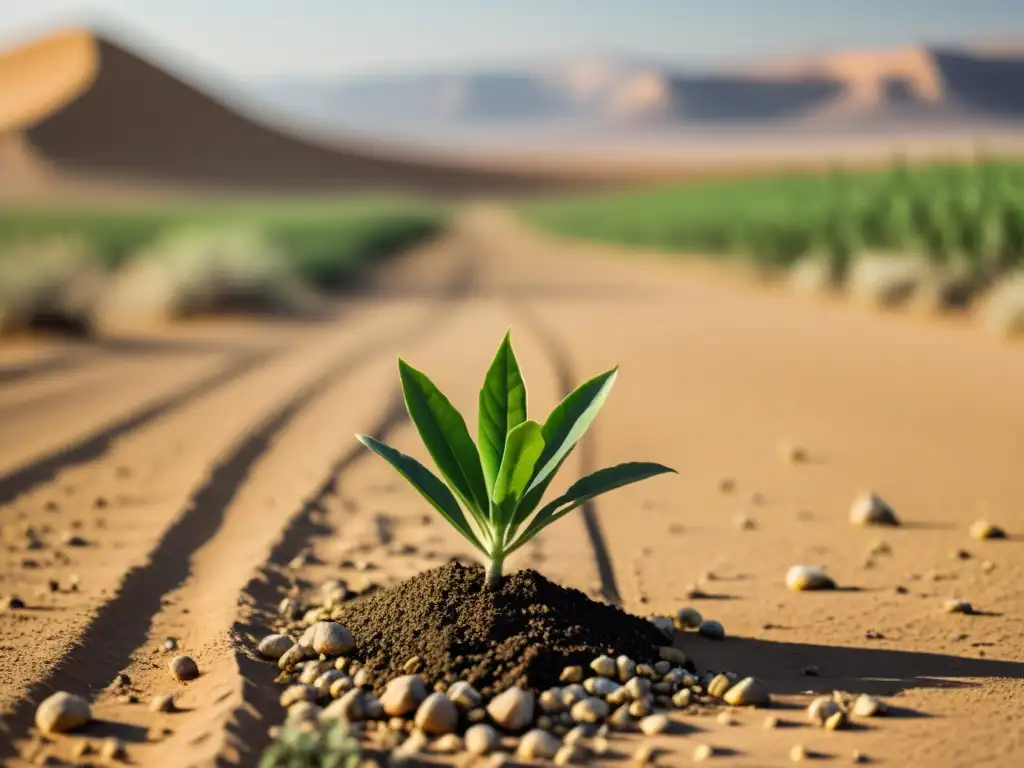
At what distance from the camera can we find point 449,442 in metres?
3.37

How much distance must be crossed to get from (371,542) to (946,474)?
301 cm

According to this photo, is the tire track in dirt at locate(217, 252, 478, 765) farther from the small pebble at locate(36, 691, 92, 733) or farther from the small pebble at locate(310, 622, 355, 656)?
the small pebble at locate(36, 691, 92, 733)

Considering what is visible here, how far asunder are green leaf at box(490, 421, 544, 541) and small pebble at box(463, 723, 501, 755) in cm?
69

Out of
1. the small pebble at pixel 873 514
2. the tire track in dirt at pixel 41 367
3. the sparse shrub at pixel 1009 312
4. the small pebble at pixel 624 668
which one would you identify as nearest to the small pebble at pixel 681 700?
the small pebble at pixel 624 668

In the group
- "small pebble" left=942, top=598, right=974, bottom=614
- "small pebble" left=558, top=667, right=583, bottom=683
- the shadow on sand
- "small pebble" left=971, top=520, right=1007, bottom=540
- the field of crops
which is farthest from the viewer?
the field of crops

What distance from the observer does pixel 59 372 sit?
8930 millimetres

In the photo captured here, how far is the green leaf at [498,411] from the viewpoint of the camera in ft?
10.8

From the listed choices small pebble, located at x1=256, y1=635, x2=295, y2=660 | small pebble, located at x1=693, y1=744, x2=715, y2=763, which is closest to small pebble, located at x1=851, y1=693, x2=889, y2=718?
small pebble, located at x1=693, y1=744, x2=715, y2=763

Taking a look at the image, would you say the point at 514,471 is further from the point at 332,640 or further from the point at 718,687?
the point at 718,687

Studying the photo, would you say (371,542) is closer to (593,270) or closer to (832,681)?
(832,681)

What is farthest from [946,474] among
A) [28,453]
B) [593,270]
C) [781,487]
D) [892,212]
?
[593,270]

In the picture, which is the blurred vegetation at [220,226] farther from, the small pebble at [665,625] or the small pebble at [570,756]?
the small pebble at [570,756]

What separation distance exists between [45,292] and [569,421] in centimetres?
907

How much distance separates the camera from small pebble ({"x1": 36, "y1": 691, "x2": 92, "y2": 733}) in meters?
2.80
